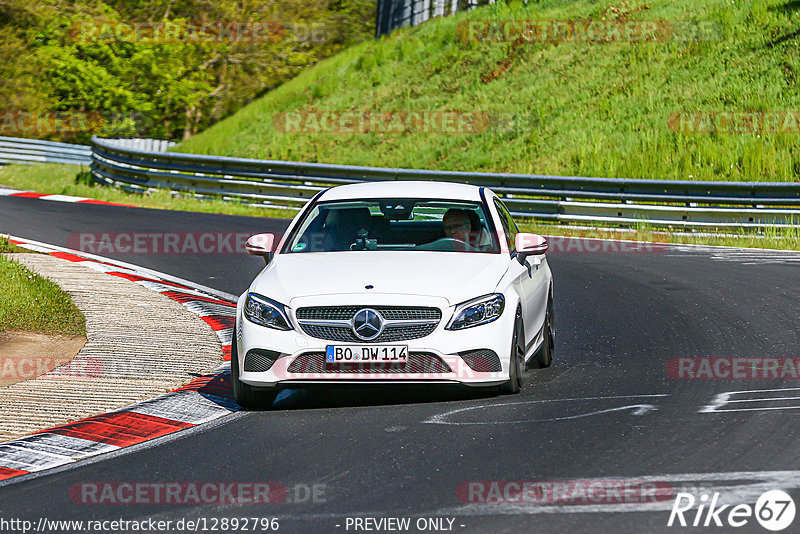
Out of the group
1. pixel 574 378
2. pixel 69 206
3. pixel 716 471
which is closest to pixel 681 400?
pixel 574 378

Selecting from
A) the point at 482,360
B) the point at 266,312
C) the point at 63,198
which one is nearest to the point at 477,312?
the point at 482,360

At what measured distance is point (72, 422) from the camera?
7715 millimetres

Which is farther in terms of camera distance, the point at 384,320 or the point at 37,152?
the point at 37,152

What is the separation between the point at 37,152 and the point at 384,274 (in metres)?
35.5

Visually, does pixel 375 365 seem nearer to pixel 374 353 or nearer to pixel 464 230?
pixel 374 353

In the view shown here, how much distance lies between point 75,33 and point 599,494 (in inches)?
1834

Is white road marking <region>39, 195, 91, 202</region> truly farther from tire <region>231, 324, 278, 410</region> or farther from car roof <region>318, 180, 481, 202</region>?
tire <region>231, 324, 278, 410</region>

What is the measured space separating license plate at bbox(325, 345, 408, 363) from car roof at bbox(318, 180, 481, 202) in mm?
1960

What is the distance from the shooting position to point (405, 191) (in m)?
9.52

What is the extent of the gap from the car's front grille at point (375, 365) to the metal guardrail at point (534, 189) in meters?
13.7

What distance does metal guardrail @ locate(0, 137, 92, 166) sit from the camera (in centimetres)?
4038

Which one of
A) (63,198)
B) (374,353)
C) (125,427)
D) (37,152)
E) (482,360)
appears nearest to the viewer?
(125,427)

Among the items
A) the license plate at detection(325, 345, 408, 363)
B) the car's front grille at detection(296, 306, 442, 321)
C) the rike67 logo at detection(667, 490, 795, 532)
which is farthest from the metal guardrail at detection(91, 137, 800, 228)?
the rike67 logo at detection(667, 490, 795, 532)

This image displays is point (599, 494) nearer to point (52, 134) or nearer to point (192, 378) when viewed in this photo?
point (192, 378)
